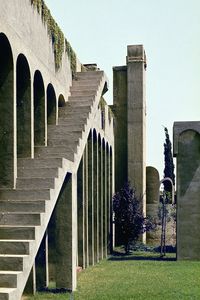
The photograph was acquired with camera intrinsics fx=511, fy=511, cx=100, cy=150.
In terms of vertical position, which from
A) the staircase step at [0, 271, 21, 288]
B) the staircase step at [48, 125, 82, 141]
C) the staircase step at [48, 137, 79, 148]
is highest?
the staircase step at [48, 125, 82, 141]

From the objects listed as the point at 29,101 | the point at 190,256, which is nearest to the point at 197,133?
the point at 190,256

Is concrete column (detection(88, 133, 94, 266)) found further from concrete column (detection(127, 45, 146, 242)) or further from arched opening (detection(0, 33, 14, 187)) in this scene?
arched opening (detection(0, 33, 14, 187))

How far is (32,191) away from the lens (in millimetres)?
11602

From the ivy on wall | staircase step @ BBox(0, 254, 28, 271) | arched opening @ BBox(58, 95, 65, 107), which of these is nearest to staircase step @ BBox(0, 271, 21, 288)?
staircase step @ BBox(0, 254, 28, 271)

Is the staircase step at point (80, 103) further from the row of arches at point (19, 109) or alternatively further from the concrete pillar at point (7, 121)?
the concrete pillar at point (7, 121)

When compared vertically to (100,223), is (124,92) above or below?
above

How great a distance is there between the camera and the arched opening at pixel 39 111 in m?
15.6

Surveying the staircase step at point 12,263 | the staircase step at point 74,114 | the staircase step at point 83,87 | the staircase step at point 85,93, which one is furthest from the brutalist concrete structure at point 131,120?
the staircase step at point 12,263

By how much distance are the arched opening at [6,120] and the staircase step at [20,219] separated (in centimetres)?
149

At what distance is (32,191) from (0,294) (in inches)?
145

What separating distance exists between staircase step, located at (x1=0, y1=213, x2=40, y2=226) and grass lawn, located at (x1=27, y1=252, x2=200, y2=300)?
3.98 m

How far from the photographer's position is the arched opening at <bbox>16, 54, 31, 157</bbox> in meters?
13.9

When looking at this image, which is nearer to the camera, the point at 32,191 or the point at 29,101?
the point at 32,191

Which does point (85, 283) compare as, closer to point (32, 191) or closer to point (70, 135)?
point (70, 135)
